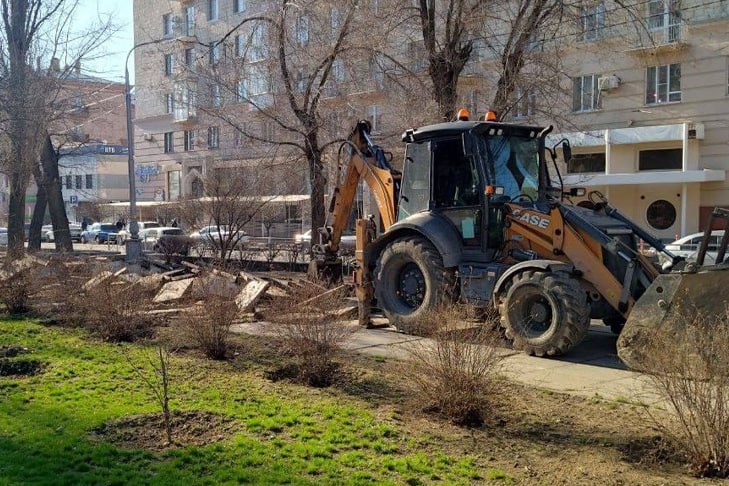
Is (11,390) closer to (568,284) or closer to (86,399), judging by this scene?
(86,399)

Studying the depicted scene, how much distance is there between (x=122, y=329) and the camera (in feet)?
36.1

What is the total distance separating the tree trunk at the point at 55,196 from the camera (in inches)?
1196

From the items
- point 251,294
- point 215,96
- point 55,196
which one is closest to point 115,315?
point 251,294

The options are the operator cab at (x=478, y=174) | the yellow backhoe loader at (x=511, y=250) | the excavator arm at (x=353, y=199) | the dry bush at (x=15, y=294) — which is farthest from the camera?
the dry bush at (x=15, y=294)

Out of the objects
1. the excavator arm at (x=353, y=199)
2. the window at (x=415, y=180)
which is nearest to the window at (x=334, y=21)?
the excavator arm at (x=353, y=199)

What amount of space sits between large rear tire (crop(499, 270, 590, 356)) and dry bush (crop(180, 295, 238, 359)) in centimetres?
367

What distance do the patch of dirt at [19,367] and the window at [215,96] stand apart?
12.3 meters

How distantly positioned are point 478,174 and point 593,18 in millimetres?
10026

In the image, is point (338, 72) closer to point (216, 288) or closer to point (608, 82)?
point (216, 288)

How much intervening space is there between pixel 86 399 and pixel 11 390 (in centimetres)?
108

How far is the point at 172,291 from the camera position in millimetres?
14508

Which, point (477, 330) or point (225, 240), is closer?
point (477, 330)

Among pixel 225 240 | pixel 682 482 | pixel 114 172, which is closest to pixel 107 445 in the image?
pixel 682 482

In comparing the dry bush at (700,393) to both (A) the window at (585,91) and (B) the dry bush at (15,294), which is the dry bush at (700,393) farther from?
(A) the window at (585,91)
